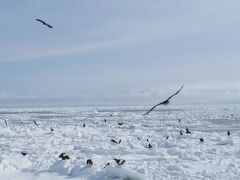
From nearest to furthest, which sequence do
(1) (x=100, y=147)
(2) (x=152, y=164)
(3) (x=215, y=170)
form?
(3) (x=215, y=170) → (2) (x=152, y=164) → (1) (x=100, y=147)

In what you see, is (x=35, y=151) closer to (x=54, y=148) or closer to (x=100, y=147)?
(x=54, y=148)

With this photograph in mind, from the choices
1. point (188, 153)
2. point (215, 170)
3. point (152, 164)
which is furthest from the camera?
point (188, 153)

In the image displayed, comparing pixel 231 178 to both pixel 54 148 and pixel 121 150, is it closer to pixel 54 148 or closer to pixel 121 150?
pixel 121 150

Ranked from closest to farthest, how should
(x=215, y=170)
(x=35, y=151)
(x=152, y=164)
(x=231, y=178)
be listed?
1. (x=231, y=178)
2. (x=215, y=170)
3. (x=152, y=164)
4. (x=35, y=151)

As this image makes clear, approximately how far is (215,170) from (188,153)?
244cm

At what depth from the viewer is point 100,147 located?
516 inches

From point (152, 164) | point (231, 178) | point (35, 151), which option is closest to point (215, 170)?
point (231, 178)

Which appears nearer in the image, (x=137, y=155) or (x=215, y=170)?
(x=215, y=170)

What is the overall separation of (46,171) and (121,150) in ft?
12.4

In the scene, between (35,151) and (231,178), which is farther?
(35,151)

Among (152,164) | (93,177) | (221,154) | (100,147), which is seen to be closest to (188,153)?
(221,154)

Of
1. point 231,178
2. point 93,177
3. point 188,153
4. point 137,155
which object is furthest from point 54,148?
point 231,178

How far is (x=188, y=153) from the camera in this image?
11.3 meters

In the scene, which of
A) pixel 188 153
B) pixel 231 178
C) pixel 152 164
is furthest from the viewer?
pixel 188 153
